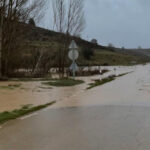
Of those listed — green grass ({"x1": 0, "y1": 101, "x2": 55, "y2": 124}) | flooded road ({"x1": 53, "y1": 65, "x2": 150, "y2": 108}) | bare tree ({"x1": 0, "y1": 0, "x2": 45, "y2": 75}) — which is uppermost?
bare tree ({"x1": 0, "y1": 0, "x2": 45, "y2": 75})

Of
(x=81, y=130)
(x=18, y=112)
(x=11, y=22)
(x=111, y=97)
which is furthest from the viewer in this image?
(x=11, y=22)

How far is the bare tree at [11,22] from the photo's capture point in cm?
2453

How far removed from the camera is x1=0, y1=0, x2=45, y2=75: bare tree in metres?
24.5

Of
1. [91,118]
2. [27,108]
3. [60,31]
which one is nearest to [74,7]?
[60,31]

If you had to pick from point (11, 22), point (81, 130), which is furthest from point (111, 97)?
point (11, 22)

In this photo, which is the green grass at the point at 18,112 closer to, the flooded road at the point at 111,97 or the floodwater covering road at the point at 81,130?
the floodwater covering road at the point at 81,130

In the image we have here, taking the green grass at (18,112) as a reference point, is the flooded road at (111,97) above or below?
above

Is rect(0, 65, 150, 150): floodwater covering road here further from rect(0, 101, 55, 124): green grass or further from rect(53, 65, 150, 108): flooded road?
rect(53, 65, 150, 108): flooded road

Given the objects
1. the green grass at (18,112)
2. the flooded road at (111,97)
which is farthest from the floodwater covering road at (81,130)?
the flooded road at (111,97)

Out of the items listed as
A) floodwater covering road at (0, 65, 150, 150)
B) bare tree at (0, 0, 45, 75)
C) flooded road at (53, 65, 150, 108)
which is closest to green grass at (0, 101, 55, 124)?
floodwater covering road at (0, 65, 150, 150)

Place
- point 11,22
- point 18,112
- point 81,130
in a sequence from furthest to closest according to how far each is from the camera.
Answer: point 11,22, point 18,112, point 81,130

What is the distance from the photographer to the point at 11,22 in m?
25.6

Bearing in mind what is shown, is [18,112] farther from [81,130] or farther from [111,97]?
[111,97]

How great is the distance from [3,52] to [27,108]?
15697 millimetres
